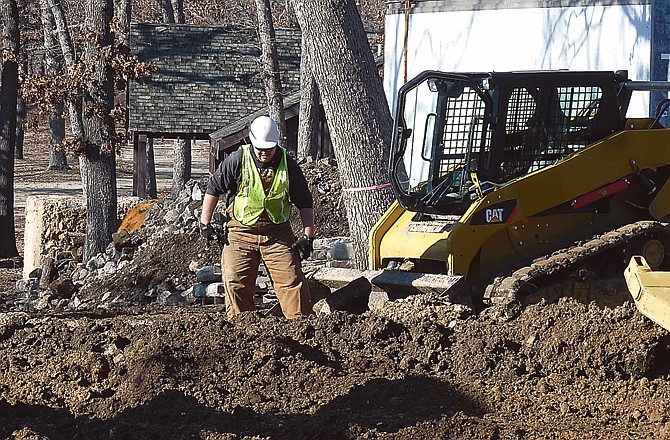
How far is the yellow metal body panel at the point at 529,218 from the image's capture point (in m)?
9.39

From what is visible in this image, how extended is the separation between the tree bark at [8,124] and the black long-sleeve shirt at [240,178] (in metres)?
13.4

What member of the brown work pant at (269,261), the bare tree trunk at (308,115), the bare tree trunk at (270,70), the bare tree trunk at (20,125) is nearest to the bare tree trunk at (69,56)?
the bare tree trunk at (270,70)

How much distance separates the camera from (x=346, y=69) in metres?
11.5

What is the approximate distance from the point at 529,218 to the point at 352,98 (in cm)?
261

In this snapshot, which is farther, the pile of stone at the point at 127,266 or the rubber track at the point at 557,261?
the pile of stone at the point at 127,266

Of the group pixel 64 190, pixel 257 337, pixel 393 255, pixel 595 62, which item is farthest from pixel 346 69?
pixel 64 190

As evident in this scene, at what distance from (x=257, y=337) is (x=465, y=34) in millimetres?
10137

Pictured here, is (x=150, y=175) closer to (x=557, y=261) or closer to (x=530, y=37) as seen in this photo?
(x=530, y=37)

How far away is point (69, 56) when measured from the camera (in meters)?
20.3

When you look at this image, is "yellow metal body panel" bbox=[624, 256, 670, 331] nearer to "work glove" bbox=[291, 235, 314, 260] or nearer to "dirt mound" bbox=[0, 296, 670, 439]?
"dirt mound" bbox=[0, 296, 670, 439]

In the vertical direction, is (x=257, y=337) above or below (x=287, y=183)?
below

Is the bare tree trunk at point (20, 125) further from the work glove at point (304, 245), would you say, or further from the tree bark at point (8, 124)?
the work glove at point (304, 245)

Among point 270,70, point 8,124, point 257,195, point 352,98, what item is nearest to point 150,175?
point 8,124

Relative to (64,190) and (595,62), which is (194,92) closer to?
(64,190)
